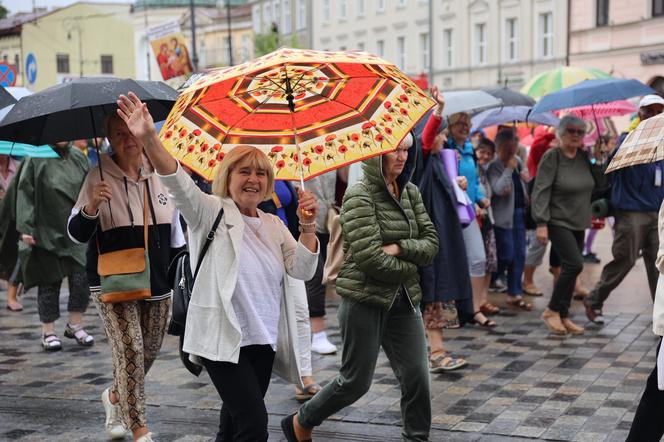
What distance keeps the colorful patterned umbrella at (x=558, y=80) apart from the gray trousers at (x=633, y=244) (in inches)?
176

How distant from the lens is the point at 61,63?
81.0 m

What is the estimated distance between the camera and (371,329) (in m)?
5.50

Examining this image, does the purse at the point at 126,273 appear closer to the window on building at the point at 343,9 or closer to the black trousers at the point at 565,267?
the black trousers at the point at 565,267

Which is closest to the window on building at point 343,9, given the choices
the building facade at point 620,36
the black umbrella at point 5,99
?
the building facade at point 620,36

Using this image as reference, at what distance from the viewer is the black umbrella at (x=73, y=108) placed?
17.8ft

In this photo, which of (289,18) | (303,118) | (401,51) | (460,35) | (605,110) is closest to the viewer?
(303,118)

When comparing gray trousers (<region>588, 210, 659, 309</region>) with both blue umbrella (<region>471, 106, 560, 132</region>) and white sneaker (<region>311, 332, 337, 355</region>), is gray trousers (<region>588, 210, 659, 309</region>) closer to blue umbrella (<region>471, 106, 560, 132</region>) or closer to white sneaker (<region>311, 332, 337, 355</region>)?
white sneaker (<region>311, 332, 337, 355</region>)

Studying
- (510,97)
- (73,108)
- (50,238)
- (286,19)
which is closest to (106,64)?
(286,19)

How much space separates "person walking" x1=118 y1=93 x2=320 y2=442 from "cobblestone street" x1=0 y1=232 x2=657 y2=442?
146cm

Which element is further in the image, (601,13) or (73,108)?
(601,13)

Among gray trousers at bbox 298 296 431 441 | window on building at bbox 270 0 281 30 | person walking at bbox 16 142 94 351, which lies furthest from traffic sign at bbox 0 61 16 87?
window on building at bbox 270 0 281 30

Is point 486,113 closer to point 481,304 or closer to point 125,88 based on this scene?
point 481,304

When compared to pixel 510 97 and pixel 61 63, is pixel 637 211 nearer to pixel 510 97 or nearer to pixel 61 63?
pixel 510 97

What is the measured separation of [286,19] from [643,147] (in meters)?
65.8
